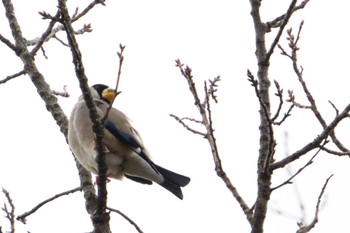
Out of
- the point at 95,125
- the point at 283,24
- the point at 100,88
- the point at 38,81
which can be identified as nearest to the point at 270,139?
the point at 283,24

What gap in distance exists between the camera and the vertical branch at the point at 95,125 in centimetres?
263

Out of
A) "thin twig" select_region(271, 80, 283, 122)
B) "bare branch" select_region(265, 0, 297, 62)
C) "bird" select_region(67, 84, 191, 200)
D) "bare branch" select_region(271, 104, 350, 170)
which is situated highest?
"bird" select_region(67, 84, 191, 200)

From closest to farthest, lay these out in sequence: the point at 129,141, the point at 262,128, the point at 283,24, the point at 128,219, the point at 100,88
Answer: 1. the point at 283,24
2. the point at 262,128
3. the point at 128,219
4. the point at 129,141
5. the point at 100,88

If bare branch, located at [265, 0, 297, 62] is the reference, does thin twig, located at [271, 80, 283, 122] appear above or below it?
below

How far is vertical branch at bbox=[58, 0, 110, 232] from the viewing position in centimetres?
263

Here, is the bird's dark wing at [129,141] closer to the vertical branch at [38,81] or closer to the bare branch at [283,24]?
the vertical branch at [38,81]

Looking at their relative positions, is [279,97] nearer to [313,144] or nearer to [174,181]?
[313,144]

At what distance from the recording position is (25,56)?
447 cm

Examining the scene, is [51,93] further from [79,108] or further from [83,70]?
[83,70]

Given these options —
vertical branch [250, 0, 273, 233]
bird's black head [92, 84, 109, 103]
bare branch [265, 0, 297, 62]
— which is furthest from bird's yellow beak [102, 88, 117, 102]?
bare branch [265, 0, 297, 62]

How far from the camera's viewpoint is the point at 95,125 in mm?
3035

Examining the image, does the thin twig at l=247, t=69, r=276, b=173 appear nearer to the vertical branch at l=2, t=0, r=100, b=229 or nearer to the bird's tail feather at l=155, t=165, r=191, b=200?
the vertical branch at l=2, t=0, r=100, b=229

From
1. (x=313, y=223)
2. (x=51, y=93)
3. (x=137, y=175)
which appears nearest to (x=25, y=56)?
(x=51, y=93)

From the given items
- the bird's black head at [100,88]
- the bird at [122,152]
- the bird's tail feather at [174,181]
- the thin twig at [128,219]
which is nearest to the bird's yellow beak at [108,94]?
the bird's black head at [100,88]
